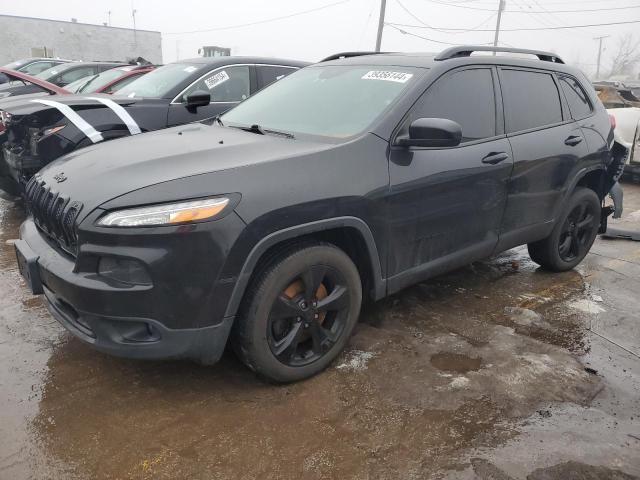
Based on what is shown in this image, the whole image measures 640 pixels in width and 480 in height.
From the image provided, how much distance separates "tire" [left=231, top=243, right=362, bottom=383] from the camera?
101 inches

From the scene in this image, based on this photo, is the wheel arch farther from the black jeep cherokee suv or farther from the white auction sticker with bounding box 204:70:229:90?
the white auction sticker with bounding box 204:70:229:90

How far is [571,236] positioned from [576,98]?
1.18 metres

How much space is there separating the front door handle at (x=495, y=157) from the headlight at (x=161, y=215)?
1.98m

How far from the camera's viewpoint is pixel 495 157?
352 centimetres

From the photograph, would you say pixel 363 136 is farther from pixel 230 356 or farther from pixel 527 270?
pixel 527 270

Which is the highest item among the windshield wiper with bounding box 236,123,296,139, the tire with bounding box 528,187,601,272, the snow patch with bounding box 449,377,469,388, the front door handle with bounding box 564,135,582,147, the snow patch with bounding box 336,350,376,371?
the windshield wiper with bounding box 236,123,296,139

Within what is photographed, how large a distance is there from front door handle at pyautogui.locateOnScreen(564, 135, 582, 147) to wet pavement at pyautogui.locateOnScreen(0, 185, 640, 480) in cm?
137

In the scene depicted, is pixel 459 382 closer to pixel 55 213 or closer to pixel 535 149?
pixel 535 149

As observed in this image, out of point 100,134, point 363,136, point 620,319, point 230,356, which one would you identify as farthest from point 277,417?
point 100,134

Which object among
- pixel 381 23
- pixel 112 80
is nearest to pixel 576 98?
pixel 112 80

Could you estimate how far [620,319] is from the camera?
3.88 metres

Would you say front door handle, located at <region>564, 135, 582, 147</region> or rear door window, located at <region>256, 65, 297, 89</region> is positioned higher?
rear door window, located at <region>256, 65, 297, 89</region>

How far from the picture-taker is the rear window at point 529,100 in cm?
375

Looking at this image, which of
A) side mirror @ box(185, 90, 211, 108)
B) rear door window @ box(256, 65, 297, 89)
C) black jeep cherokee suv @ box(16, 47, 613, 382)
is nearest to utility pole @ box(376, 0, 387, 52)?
rear door window @ box(256, 65, 297, 89)
